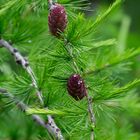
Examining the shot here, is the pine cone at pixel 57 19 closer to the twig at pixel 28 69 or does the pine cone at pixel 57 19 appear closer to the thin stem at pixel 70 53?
the thin stem at pixel 70 53

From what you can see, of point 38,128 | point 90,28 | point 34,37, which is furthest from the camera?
point 38,128

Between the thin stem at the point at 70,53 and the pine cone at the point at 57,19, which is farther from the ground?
the pine cone at the point at 57,19

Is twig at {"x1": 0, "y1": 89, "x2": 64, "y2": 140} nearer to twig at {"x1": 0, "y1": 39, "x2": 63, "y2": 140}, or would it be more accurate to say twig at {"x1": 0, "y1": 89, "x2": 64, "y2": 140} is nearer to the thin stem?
twig at {"x1": 0, "y1": 39, "x2": 63, "y2": 140}

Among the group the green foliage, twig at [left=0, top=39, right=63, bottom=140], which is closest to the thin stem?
the green foliage

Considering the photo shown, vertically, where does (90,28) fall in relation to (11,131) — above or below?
above

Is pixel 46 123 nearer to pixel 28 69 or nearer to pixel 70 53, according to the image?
pixel 28 69

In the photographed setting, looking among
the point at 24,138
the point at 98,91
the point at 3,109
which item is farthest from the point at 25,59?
the point at 24,138

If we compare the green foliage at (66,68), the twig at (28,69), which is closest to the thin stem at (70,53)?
the green foliage at (66,68)

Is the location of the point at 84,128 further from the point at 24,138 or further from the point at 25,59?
the point at 24,138
